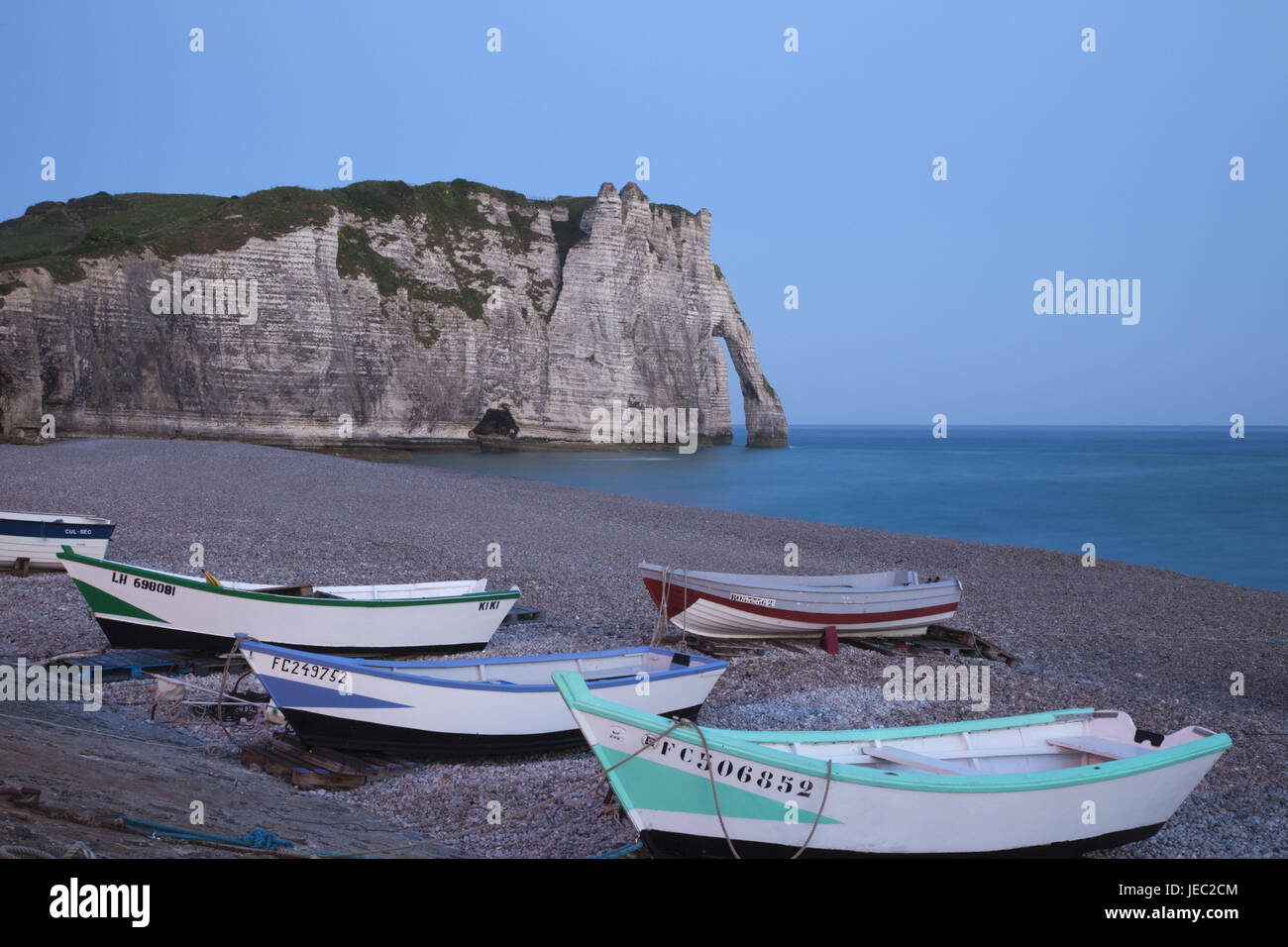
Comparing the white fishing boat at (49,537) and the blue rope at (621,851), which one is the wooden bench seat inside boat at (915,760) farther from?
the white fishing boat at (49,537)

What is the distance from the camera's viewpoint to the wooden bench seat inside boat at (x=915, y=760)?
6.13 m

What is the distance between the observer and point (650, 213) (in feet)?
231

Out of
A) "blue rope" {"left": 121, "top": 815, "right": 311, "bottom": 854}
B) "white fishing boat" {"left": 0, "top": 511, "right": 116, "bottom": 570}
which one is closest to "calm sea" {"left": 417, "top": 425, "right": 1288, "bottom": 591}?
"blue rope" {"left": 121, "top": 815, "right": 311, "bottom": 854}

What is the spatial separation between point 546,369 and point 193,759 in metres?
58.4

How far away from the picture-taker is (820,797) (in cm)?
538

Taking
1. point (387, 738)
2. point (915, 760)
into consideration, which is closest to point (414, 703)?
point (387, 738)

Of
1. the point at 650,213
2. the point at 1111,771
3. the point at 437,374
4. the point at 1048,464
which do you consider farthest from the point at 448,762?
the point at 1048,464

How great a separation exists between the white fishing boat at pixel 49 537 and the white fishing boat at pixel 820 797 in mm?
12219

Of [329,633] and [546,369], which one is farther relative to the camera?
[546,369]

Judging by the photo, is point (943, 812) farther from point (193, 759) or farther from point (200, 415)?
point (200, 415)

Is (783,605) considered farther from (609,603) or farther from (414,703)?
(414,703)

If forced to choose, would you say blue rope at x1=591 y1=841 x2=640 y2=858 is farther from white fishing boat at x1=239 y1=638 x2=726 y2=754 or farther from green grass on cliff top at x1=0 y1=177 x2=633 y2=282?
green grass on cliff top at x1=0 y1=177 x2=633 y2=282
